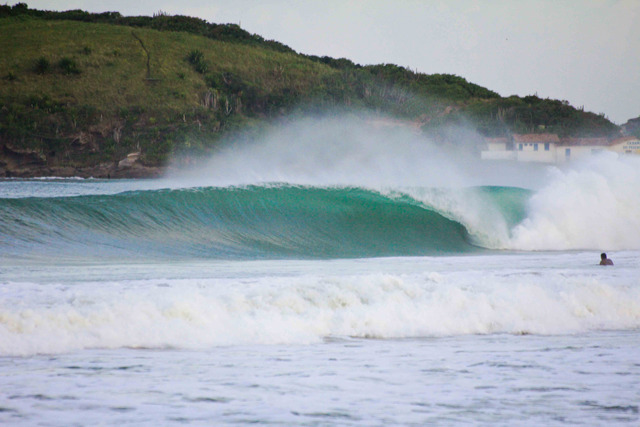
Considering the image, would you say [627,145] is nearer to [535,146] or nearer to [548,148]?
[548,148]

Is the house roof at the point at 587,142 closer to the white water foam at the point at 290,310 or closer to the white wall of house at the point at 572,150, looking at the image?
the white wall of house at the point at 572,150

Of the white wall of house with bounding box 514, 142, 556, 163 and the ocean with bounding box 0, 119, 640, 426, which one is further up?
the white wall of house with bounding box 514, 142, 556, 163

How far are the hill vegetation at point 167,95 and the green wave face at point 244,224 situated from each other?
3856 cm

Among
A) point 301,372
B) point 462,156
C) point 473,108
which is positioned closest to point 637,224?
point 301,372

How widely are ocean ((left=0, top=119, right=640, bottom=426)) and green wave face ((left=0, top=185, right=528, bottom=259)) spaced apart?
0.09 meters

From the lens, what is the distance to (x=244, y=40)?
88062mm

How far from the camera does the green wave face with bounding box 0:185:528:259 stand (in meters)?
13.1

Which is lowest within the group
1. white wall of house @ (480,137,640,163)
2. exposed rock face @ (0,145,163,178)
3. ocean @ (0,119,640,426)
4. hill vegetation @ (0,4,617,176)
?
ocean @ (0,119,640,426)

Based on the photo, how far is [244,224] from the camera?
16.3 metres

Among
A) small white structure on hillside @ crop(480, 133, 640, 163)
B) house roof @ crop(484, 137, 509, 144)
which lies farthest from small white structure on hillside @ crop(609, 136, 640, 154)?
house roof @ crop(484, 137, 509, 144)

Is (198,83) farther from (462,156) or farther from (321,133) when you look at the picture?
(462,156)

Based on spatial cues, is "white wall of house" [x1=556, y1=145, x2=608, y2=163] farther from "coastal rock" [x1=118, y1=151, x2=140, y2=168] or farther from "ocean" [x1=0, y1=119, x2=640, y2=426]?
"ocean" [x1=0, y1=119, x2=640, y2=426]

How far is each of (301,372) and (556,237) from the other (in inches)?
520

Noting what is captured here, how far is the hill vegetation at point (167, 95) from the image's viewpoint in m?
57.6
